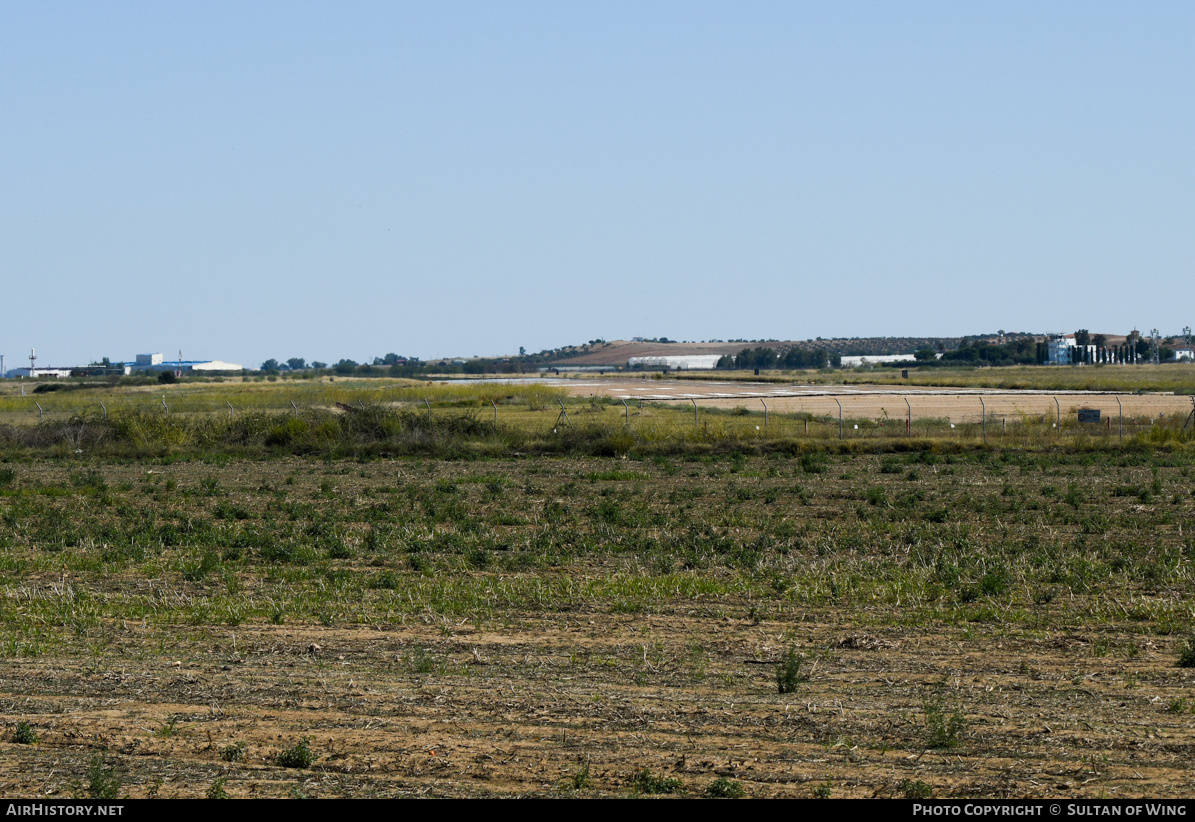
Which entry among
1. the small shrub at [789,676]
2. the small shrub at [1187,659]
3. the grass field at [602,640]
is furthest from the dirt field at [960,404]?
the small shrub at [789,676]

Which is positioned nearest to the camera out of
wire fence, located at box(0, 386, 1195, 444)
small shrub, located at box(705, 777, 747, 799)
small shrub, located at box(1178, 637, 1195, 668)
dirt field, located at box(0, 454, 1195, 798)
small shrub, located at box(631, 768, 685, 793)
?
small shrub, located at box(705, 777, 747, 799)

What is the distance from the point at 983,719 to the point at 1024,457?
28024mm

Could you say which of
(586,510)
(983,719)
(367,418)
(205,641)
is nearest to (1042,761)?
(983,719)

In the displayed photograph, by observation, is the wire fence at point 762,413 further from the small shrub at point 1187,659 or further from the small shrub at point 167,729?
the small shrub at point 167,729

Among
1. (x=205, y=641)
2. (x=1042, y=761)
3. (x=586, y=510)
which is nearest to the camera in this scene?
(x=1042, y=761)

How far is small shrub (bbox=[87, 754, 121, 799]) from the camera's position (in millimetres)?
6457

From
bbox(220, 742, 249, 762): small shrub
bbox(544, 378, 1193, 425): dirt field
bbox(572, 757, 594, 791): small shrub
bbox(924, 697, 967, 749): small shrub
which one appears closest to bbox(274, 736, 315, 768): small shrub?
bbox(220, 742, 249, 762): small shrub

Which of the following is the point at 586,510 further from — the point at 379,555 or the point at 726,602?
the point at 726,602

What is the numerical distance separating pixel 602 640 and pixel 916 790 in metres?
5.03

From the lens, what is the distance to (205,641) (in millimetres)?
11172

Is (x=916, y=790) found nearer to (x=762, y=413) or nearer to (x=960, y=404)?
(x=762, y=413)

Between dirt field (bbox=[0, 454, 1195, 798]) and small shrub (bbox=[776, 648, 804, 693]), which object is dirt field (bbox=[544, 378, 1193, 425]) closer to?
dirt field (bbox=[0, 454, 1195, 798])

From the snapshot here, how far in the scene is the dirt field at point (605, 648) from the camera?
7.05m

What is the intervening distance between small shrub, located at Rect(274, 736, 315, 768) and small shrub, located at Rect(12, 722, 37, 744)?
1835 mm
